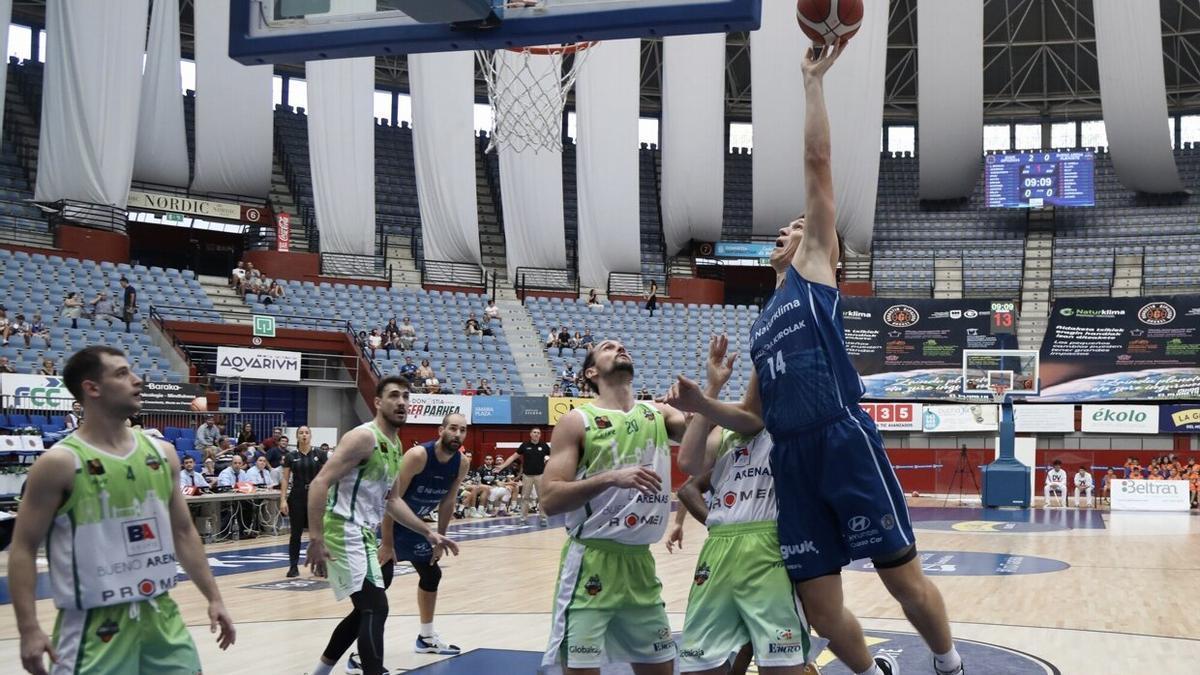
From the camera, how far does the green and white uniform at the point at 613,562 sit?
4.43 metres

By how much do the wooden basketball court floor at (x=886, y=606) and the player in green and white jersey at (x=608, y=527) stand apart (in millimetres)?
2515

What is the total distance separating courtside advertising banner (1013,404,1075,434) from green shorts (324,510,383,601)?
24961mm

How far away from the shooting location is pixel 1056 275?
34.2 metres

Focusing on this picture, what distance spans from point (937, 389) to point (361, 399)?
48.8ft

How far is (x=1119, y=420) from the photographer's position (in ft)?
92.2

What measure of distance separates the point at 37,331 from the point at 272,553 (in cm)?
877

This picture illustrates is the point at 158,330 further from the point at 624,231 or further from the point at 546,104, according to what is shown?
the point at 624,231

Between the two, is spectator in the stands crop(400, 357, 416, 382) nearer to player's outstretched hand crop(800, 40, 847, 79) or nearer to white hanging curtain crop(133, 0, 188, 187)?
white hanging curtain crop(133, 0, 188, 187)

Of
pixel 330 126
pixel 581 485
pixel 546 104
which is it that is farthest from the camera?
pixel 330 126

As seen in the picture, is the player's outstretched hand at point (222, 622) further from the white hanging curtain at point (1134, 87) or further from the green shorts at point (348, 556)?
the white hanging curtain at point (1134, 87)

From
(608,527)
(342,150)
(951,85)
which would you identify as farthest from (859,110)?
(608,527)

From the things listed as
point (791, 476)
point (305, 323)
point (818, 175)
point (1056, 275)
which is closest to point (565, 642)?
point (791, 476)

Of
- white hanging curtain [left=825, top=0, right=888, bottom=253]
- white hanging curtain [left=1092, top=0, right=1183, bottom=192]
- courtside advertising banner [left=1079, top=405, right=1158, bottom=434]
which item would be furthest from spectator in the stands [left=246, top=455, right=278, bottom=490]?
white hanging curtain [left=1092, top=0, right=1183, bottom=192]

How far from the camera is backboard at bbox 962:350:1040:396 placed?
25.4m
